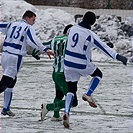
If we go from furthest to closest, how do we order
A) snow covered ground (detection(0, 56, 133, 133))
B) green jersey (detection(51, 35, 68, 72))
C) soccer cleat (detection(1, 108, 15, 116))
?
soccer cleat (detection(1, 108, 15, 116)) < green jersey (detection(51, 35, 68, 72)) < snow covered ground (detection(0, 56, 133, 133))

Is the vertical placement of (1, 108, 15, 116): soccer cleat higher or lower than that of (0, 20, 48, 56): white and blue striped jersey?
lower

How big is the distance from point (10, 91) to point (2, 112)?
0.35 m

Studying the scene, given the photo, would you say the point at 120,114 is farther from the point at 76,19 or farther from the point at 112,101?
the point at 76,19

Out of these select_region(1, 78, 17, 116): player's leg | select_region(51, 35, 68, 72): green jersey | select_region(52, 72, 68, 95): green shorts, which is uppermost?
select_region(51, 35, 68, 72): green jersey

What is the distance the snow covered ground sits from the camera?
904 cm

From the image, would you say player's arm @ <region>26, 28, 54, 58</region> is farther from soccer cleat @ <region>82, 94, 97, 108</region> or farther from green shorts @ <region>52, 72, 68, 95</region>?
soccer cleat @ <region>82, 94, 97, 108</region>

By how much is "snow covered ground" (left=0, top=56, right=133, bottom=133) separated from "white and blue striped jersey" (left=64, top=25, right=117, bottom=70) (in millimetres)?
912

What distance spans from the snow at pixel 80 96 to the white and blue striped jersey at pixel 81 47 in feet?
2.99

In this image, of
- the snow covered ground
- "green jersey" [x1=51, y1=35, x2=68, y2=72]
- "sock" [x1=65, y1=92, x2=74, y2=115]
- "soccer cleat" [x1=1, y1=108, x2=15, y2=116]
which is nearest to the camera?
the snow covered ground

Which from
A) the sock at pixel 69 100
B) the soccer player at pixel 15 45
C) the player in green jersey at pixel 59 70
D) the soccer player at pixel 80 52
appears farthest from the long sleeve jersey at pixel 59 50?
the sock at pixel 69 100

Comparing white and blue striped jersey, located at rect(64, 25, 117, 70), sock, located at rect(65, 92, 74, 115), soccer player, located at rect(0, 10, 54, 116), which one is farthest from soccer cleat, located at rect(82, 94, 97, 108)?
soccer player, located at rect(0, 10, 54, 116)

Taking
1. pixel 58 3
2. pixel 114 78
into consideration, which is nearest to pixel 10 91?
pixel 114 78

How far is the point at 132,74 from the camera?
16.8m

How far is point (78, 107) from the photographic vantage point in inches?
436
